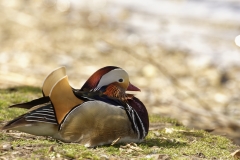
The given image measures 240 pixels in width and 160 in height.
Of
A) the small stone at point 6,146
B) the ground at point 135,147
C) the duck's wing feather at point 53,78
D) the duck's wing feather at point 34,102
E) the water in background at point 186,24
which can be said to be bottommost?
the small stone at point 6,146

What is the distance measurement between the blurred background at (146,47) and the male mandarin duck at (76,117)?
272cm

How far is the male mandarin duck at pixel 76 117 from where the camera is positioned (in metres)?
4.12

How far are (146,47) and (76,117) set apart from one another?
863cm

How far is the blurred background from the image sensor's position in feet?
29.8

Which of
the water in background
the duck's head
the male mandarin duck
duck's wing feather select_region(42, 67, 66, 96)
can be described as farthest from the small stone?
the water in background

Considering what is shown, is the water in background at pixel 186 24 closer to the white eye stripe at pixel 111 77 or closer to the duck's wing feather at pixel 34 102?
the white eye stripe at pixel 111 77

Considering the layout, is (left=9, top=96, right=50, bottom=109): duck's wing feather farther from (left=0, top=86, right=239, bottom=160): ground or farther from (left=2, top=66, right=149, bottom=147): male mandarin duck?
(left=0, top=86, right=239, bottom=160): ground

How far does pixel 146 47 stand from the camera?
41.4ft

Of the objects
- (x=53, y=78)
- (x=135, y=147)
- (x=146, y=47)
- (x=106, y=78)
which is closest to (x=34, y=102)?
(x=53, y=78)

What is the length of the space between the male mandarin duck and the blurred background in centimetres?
272

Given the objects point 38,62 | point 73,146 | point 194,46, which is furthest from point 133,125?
point 194,46

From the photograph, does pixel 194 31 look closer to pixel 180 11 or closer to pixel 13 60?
pixel 180 11

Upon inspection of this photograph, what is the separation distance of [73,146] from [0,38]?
915 cm

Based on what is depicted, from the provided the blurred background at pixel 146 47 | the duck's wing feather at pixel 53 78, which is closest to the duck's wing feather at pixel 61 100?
the duck's wing feather at pixel 53 78
